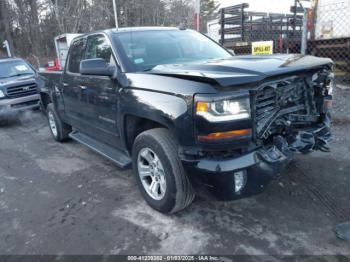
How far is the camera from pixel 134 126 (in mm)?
3416

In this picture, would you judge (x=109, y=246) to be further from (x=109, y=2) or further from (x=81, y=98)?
(x=109, y=2)

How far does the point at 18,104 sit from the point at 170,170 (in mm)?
6630

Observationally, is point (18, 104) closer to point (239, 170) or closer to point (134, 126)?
point (134, 126)

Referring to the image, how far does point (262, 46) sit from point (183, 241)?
14.0ft

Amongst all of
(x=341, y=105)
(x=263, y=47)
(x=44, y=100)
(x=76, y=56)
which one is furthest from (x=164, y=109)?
(x=341, y=105)

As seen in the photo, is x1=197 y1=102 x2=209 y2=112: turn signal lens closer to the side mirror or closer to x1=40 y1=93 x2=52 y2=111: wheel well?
the side mirror

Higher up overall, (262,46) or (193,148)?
(262,46)

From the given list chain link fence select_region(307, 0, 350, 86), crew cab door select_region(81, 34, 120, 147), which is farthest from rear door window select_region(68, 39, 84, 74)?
chain link fence select_region(307, 0, 350, 86)

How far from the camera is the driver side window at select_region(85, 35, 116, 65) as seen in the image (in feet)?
12.2

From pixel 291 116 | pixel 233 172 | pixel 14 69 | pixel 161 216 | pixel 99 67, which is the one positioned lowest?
pixel 161 216

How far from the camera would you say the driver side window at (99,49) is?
3.73m

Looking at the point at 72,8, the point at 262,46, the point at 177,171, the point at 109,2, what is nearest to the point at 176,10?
the point at 109,2

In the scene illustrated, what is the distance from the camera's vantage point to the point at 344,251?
2.55 metres

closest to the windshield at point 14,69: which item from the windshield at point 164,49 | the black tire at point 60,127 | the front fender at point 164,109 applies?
the black tire at point 60,127
